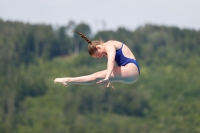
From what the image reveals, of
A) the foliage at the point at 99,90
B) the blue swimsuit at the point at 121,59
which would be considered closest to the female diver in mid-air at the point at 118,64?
the blue swimsuit at the point at 121,59

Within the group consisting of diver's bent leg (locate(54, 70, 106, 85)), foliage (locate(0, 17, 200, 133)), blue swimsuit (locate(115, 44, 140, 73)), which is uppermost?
blue swimsuit (locate(115, 44, 140, 73))

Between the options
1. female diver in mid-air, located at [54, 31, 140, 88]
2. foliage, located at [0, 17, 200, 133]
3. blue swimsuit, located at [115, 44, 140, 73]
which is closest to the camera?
female diver in mid-air, located at [54, 31, 140, 88]

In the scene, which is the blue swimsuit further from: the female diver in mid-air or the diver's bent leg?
the diver's bent leg

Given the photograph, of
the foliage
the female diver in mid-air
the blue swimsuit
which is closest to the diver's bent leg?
the female diver in mid-air

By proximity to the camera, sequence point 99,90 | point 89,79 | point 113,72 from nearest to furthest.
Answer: point 113,72
point 89,79
point 99,90

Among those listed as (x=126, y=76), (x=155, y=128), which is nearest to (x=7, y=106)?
(x=155, y=128)

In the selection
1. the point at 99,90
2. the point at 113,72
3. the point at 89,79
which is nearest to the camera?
the point at 113,72

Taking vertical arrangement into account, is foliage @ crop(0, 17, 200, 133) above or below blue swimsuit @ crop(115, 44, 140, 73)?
below

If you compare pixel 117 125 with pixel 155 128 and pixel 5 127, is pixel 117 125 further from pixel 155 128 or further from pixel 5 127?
pixel 5 127

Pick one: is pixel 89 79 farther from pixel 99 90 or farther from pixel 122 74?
pixel 99 90

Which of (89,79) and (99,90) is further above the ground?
(89,79)

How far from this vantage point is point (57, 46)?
118 m

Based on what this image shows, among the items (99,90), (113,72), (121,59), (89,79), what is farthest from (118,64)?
(99,90)

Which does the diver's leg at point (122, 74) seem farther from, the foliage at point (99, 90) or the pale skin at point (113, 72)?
the foliage at point (99, 90)
